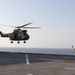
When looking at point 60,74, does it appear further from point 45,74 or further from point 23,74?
point 23,74

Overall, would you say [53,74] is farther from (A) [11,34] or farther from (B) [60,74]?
(A) [11,34]

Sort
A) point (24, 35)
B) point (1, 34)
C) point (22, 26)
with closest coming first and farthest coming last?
point (24, 35) → point (22, 26) → point (1, 34)

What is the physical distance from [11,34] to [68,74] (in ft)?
164

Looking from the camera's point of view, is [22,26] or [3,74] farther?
[22,26]

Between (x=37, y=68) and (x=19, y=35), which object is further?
(x=19, y=35)

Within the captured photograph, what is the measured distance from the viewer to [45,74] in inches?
947

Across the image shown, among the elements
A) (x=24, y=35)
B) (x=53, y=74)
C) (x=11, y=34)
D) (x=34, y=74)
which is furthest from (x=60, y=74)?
(x=11, y=34)

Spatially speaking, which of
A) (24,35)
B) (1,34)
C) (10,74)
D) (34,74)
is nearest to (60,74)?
(34,74)

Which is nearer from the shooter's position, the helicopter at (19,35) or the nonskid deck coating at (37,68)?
the nonskid deck coating at (37,68)

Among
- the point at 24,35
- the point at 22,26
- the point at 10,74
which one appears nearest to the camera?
the point at 10,74

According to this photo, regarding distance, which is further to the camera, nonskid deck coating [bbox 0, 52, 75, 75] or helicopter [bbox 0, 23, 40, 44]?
helicopter [bbox 0, 23, 40, 44]

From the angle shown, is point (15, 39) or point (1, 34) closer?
point (15, 39)

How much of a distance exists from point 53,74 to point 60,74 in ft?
2.34

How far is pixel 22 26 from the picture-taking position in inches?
2906
